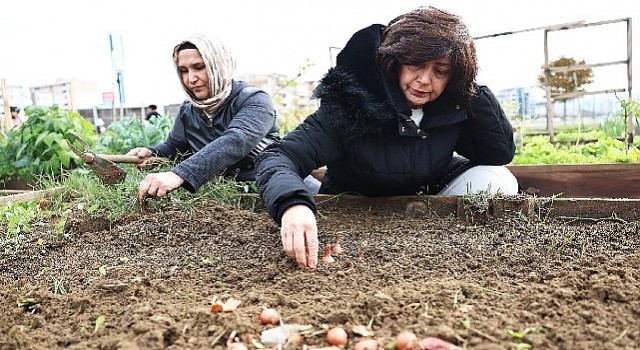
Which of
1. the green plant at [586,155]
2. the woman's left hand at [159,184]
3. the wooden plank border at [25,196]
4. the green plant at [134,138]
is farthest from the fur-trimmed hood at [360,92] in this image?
the green plant at [134,138]

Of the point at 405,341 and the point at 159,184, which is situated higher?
the point at 159,184

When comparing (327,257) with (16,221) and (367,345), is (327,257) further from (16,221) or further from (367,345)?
(16,221)

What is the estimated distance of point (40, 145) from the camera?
17.2 ft

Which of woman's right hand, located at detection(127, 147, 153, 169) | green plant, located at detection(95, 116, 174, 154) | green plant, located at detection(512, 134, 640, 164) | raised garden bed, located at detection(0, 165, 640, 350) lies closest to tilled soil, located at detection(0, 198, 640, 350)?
raised garden bed, located at detection(0, 165, 640, 350)

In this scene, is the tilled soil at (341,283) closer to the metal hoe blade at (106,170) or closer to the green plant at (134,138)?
the metal hoe blade at (106,170)

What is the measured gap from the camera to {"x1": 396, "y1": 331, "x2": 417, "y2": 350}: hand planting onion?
45.6 inches

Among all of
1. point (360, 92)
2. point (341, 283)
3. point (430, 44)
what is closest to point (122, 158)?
point (360, 92)

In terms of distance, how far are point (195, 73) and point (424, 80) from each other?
1.63 m

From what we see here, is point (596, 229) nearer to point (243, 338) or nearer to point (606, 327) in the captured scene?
point (606, 327)

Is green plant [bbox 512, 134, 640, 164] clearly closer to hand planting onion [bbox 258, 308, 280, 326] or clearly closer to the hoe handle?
the hoe handle

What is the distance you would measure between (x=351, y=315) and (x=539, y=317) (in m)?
0.47

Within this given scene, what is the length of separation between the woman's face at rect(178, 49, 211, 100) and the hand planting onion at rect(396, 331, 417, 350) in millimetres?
2511

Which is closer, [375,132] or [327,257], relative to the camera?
[327,257]

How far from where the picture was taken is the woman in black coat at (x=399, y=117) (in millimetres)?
2281
